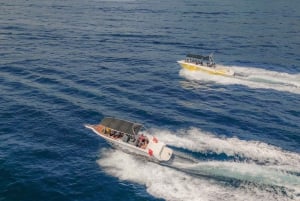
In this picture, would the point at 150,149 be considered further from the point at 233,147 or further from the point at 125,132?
the point at 233,147

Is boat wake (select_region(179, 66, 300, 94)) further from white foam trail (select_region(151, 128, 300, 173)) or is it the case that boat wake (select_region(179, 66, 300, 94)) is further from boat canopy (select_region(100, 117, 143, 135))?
boat canopy (select_region(100, 117, 143, 135))

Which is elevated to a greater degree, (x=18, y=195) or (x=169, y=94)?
(x=169, y=94)

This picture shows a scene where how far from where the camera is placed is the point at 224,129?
2175 inches

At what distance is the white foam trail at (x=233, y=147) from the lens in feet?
150

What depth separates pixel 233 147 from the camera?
1943 inches

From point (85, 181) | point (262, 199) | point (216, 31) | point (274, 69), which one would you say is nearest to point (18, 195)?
point (85, 181)

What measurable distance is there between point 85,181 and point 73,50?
62657mm

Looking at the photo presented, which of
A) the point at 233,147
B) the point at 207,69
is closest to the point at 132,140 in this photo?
the point at 233,147

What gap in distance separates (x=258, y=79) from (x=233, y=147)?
34111mm

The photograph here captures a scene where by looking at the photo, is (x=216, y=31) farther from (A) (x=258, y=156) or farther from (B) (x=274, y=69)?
(A) (x=258, y=156)

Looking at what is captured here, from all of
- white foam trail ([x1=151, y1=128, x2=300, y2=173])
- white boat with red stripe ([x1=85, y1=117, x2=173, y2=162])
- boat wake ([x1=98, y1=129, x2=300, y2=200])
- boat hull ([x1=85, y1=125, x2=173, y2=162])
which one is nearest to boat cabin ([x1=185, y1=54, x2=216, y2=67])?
white foam trail ([x1=151, y1=128, x2=300, y2=173])

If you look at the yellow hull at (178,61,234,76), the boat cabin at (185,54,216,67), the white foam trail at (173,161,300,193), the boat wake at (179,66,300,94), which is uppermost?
the boat cabin at (185,54,216,67)

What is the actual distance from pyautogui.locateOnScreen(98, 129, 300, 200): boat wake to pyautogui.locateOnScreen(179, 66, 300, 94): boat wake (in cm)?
2826

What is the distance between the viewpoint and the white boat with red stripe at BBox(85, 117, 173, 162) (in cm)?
4503
